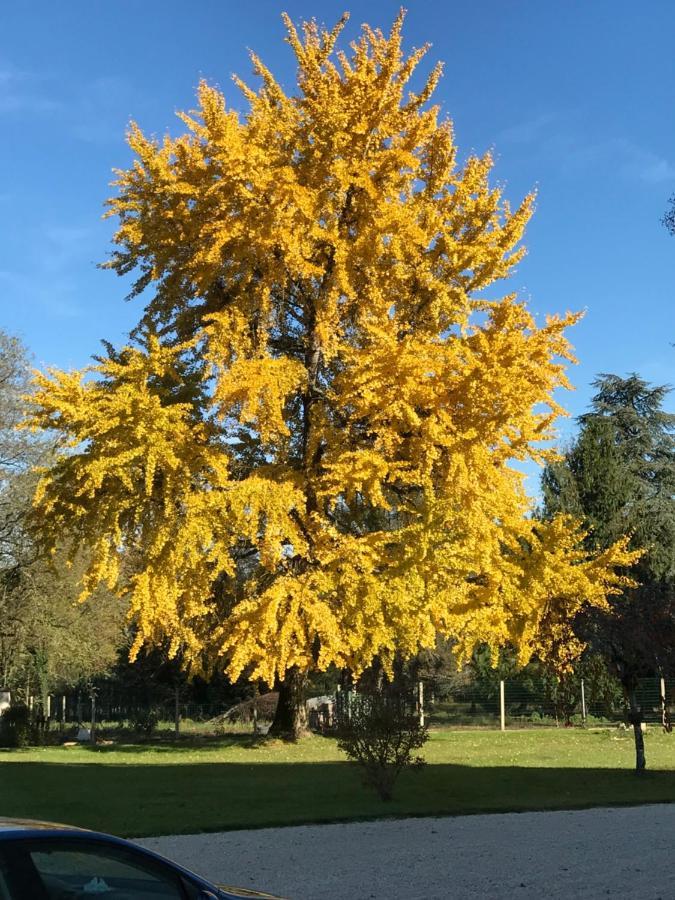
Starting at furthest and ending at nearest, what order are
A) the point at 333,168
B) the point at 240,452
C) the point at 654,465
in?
the point at 654,465 → the point at 240,452 → the point at 333,168

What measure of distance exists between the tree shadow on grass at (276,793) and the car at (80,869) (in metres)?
6.80

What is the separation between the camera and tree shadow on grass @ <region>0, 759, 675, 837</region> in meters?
10.4

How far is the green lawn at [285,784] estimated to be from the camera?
35.0ft

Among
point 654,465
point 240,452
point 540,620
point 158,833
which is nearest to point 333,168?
point 240,452

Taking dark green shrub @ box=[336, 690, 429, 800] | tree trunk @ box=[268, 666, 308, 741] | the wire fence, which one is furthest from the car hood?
the wire fence

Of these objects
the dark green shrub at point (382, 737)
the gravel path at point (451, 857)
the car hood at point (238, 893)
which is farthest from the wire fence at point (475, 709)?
the car hood at point (238, 893)

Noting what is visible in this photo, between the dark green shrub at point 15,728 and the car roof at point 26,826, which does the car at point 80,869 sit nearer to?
the car roof at point 26,826

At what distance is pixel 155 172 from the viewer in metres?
18.5

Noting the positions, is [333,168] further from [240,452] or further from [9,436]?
[9,436]

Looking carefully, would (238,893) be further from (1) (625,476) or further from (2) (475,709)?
(1) (625,476)

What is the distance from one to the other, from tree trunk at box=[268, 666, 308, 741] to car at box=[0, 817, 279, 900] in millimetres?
18709

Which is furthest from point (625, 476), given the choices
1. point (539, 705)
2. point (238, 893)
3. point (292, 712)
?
point (238, 893)

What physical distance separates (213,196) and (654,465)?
30468 mm

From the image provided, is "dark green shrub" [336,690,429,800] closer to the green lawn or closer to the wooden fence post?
the green lawn
